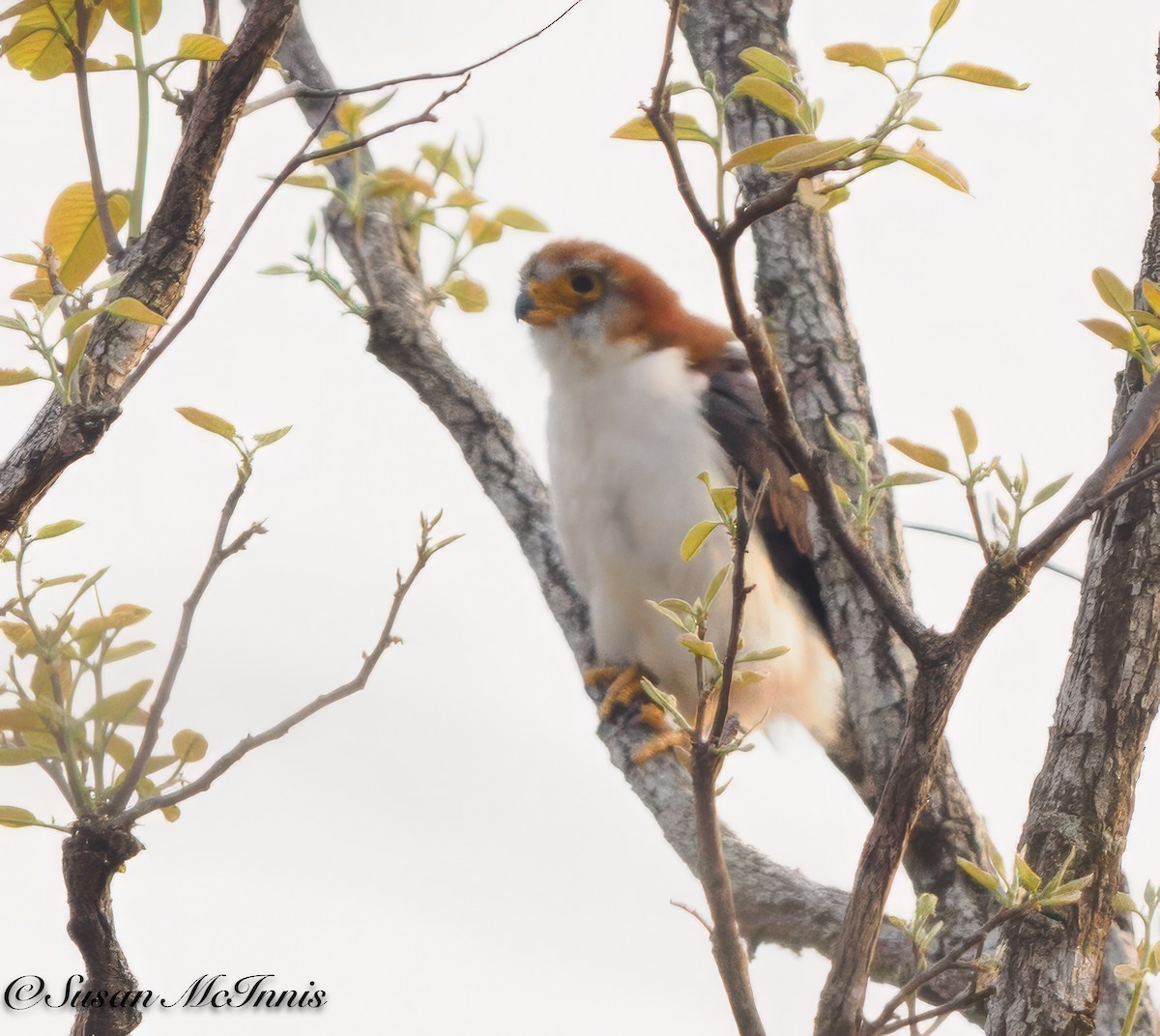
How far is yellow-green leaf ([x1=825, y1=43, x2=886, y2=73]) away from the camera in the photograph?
1.48 m

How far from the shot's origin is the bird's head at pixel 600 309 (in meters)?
4.05

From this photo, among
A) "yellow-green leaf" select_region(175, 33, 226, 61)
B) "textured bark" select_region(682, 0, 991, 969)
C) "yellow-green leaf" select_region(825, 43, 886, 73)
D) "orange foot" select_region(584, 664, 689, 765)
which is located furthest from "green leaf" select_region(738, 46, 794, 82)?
"orange foot" select_region(584, 664, 689, 765)

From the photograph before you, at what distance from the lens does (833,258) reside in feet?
11.0

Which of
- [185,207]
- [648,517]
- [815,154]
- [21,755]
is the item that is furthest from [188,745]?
[648,517]

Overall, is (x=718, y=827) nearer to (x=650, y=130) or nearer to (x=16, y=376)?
(x=650, y=130)

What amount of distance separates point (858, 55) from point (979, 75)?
14 cm

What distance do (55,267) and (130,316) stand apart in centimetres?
33

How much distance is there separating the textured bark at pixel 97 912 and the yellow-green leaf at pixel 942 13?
1.35 meters

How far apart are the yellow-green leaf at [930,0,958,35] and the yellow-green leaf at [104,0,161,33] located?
1.00m

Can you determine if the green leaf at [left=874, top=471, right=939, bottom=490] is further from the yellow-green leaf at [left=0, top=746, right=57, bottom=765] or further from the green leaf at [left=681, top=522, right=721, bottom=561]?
the yellow-green leaf at [left=0, top=746, right=57, bottom=765]

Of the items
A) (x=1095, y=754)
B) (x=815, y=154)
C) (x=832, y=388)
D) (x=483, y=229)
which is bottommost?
(x=1095, y=754)

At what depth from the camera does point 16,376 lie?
1.50m

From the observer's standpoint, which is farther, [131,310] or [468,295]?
[468,295]

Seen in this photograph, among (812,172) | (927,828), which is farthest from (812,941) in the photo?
(812,172)
